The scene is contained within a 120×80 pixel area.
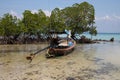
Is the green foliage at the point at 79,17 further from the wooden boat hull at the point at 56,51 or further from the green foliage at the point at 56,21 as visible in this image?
the wooden boat hull at the point at 56,51

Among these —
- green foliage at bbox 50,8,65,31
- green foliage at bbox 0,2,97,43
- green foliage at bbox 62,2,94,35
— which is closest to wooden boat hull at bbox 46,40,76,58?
green foliage at bbox 0,2,97,43

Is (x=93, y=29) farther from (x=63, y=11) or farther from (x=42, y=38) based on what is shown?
(x=42, y=38)

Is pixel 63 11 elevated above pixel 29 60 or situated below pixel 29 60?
above

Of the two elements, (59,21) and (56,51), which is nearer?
(56,51)

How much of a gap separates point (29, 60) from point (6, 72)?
385 centimetres

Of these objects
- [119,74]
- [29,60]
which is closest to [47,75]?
[119,74]

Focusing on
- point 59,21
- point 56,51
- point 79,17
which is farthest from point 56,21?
point 56,51

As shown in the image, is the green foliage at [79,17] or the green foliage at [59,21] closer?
the green foliage at [59,21]

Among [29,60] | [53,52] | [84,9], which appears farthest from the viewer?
[84,9]

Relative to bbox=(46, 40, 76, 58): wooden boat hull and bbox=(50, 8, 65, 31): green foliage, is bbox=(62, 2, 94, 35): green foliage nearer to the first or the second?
bbox=(50, 8, 65, 31): green foliage

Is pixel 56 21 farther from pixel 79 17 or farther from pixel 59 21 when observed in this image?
pixel 79 17

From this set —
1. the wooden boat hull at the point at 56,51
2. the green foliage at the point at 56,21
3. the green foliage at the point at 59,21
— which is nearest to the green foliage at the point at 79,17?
the green foliage at the point at 59,21

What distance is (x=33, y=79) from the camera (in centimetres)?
914

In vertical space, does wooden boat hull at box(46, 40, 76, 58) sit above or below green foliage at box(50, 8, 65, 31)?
below
